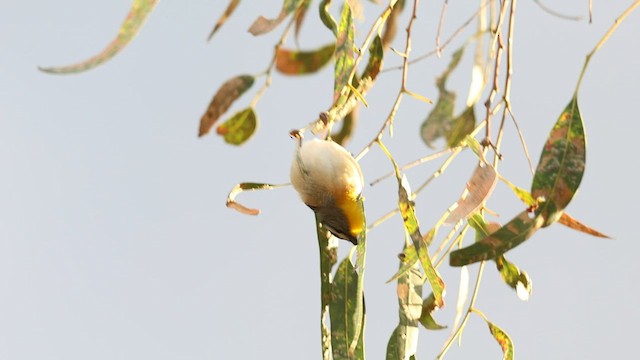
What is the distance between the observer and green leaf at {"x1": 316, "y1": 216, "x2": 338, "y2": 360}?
0.79 meters

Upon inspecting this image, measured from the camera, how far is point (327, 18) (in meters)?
0.89

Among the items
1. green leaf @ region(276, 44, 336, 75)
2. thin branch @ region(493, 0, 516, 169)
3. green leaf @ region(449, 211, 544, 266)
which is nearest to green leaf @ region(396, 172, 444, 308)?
green leaf @ region(449, 211, 544, 266)

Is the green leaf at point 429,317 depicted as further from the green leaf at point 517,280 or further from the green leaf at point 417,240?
the green leaf at point 417,240

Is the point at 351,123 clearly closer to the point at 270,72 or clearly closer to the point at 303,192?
the point at 270,72

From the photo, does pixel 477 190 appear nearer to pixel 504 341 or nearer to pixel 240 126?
pixel 504 341

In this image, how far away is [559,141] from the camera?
74cm

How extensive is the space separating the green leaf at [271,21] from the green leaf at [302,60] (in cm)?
16

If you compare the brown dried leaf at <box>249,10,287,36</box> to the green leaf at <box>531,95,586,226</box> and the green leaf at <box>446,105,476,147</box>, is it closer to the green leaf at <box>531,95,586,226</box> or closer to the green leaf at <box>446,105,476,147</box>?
the green leaf at <box>531,95,586,226</box>

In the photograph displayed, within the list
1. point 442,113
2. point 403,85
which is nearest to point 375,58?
point 403,85

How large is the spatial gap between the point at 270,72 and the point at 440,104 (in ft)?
0.95

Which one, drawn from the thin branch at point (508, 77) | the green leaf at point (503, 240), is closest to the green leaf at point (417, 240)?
the green leaf at point (503, 240)

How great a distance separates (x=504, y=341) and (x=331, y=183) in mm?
266

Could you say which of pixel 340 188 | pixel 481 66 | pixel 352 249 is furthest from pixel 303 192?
pixel 481 66

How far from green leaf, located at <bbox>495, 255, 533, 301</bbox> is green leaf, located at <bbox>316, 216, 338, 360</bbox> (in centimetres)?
14
